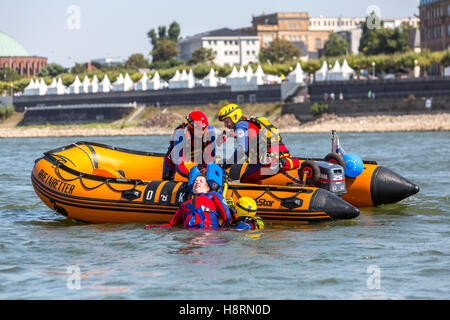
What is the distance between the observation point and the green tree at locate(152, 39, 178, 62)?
122 m

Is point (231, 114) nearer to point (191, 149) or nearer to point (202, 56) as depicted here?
point (191, 149)

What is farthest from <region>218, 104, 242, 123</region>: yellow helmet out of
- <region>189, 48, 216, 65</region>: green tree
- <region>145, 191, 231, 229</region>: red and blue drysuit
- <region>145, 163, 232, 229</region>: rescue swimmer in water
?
<region>189, 48, 216, 65</region>: green tree

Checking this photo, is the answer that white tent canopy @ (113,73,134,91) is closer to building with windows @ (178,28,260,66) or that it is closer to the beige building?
building with windows @ (178,28,260,66)

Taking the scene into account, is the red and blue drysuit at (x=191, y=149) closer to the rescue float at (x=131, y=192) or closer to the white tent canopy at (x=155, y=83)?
the rescue float at (x=131, y=192)

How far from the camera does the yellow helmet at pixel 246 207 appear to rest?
10984 millimetres

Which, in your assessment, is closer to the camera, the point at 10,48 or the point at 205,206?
the point at 205,206

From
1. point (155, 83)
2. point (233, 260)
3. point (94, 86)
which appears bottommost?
point (233, 260)

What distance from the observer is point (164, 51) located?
400 feet

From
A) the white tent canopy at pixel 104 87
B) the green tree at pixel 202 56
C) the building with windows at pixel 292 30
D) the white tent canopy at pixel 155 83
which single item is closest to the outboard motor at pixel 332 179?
the white tent canopy at pixel 155 83

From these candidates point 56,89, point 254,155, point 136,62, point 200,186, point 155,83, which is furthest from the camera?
point 136,62

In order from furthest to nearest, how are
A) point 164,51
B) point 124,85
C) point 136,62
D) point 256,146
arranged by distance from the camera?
point 164,51 < point 136,62 < point 124,85 < point 256,146

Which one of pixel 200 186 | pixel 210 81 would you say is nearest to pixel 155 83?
pixel 210 81

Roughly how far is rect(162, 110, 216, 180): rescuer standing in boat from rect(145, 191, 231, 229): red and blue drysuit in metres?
1.58

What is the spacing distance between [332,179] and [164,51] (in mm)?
111654
